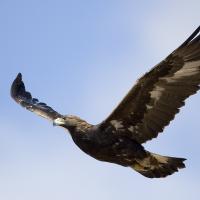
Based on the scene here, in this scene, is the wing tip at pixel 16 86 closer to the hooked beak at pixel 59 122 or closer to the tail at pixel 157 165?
the hooked beak at pixel 59 122

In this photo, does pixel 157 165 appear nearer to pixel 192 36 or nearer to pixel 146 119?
pixel 146 119

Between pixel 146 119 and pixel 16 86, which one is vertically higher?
pixel 16 86

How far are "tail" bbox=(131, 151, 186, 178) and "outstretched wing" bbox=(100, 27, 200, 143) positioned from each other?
1.02ft

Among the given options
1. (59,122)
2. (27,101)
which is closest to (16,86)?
(27,101)

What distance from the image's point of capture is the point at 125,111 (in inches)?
498

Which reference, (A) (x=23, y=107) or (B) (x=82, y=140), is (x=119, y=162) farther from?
(A) (x=23, y=107)

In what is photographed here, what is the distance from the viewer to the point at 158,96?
41.1 ft

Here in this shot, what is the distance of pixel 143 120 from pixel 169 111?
1.58 feet

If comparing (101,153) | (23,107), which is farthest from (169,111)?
(23,107)

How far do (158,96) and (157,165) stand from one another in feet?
3.62

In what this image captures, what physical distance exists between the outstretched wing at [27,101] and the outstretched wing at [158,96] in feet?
7.76

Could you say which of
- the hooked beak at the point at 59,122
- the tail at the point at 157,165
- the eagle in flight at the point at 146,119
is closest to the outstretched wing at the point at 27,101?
the hooked beak at the point at 59,122

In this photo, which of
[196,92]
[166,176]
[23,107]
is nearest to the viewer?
[196,92]

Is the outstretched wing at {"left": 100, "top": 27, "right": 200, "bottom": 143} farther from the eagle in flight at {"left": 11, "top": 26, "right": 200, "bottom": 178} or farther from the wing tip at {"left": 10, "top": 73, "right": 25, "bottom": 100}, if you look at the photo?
the wing tip at {"left": 10, "top": 73, "right": 25, "bottom": 100}
